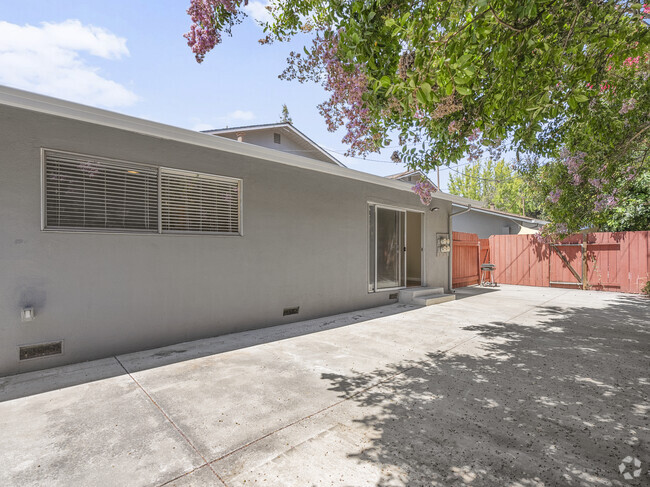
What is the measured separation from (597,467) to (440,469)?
3.03 ft

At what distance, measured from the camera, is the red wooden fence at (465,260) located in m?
10.6

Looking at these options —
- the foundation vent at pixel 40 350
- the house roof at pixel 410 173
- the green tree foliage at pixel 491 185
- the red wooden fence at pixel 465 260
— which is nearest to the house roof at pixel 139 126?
the house roof at pixel 410 173

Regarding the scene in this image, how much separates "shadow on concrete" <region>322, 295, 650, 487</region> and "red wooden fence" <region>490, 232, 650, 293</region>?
6.51m

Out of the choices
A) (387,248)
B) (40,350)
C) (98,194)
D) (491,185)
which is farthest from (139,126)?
(491,185)

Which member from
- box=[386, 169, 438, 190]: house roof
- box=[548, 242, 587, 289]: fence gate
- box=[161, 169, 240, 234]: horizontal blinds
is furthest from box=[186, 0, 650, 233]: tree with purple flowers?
box=[548, 242, 587, 289]: fence gate

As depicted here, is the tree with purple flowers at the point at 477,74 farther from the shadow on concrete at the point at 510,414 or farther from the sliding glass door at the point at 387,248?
the sliding glass door at the point at 387,248

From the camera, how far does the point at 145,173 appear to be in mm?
4043

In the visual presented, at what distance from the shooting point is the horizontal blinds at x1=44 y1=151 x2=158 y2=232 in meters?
3.46

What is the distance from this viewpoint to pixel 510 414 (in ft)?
8.12

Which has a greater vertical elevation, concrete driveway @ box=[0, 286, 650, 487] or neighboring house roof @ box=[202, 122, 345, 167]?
neighboring house roof @ box=[202, 122, 345, 167]

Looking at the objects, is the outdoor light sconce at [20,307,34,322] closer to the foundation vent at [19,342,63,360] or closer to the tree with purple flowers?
the foundation vent at [19,342,63,360]

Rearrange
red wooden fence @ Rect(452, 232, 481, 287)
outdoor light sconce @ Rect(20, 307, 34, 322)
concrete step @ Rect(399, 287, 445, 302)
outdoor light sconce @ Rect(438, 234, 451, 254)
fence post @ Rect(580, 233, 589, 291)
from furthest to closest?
1. red wooden fence @ Rect(452, 232, 481, 287)
2. fence post @ Rect(580, 233, 589, 291)
3. outdoor light sconce @ Rect(438, 234, 451, 254)
4. concrete step @ Rect(399, 287, 445, 302)
5. outdoor light sconce @ Rect(20, 307, 34, 322)

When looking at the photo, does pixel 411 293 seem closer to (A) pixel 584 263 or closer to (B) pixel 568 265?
(B) pixel 568 265

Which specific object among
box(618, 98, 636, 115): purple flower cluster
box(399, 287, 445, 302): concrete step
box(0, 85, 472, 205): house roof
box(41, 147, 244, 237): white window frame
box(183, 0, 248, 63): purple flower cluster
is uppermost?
box(183, 0, 248, 63): purple flower cluster
